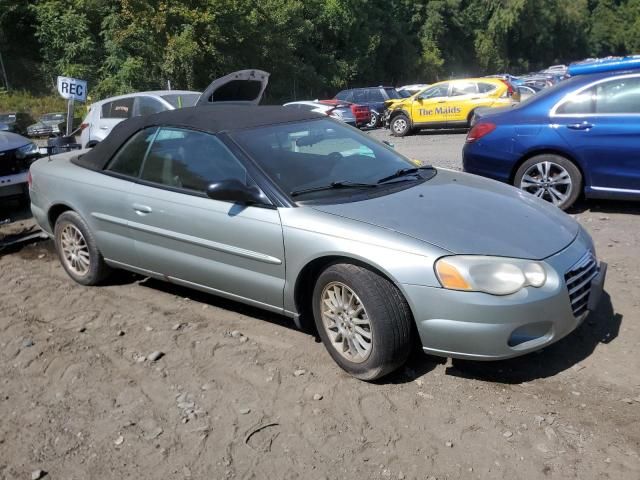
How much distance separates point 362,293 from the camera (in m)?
3.48

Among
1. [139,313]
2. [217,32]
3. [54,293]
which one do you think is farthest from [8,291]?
[217,32]

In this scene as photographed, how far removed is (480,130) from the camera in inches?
285

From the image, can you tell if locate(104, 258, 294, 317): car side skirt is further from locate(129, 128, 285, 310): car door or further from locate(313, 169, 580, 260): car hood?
locate(313, 169, 580, 260): car hood

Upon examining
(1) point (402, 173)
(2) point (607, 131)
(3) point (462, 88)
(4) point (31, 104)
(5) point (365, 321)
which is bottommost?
(4) point (31, 104)

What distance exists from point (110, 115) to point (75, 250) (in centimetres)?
717

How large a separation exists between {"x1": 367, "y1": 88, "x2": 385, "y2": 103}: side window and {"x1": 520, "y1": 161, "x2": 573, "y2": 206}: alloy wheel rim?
55.5 feet

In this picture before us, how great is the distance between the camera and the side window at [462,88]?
704 inches

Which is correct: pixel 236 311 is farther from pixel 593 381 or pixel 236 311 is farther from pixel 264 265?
pixel 593 381

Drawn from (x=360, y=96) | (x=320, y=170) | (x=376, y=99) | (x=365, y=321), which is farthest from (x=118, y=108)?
Result: (x=360, y=96)

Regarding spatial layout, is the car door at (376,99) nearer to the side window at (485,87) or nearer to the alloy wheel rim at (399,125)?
the alloy wheel rim at (399,125)

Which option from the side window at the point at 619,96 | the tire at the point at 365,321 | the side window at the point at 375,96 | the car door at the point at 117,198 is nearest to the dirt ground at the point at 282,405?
the tire at the point at 365,321

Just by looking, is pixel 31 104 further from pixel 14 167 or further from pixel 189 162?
pixel 189 162

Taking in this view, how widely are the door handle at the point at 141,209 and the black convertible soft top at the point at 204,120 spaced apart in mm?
639

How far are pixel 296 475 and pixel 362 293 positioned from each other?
1.04 metres
